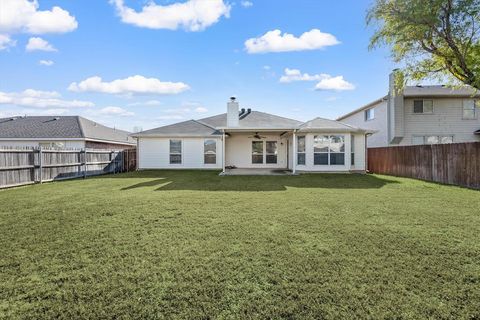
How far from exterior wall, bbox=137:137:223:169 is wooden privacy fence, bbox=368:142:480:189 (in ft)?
34.4

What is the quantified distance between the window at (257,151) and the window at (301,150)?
12.5ft

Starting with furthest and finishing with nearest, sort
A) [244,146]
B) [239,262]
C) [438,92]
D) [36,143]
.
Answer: [36,143], [244,146], [438,92], [239,262]

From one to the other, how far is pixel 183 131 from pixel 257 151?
530 centimetres

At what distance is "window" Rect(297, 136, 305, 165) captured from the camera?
632 inches

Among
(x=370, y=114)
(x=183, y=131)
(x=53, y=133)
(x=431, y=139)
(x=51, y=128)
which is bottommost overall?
(x=431, y=139)

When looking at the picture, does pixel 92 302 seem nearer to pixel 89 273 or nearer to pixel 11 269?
pixel 89 273

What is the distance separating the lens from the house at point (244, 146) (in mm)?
15828

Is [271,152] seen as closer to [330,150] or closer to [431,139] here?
[330,150]

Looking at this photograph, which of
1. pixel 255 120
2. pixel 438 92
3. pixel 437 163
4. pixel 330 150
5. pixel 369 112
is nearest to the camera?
pixel 437 163

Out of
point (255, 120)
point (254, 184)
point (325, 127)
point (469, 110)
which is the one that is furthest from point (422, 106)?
point (254, 184)

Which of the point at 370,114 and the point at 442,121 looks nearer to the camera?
the point at 442,121

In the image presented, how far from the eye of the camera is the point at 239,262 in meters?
3.53

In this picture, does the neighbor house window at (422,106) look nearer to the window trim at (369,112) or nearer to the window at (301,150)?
the window trim at (369,112)

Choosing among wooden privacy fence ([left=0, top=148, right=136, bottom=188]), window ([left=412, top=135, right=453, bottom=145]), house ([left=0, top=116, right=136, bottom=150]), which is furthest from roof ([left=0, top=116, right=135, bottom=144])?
window ([left=412, top=135, right=453, bottom=145])
